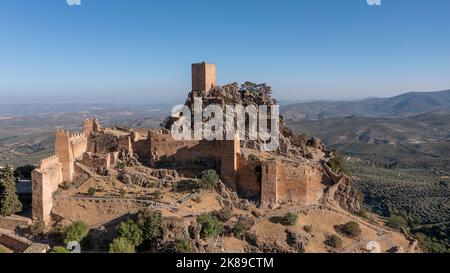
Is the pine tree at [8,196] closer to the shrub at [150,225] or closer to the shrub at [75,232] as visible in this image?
the shrub at [75,232]

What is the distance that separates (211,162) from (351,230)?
1378 cm

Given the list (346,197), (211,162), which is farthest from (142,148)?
(346,197)

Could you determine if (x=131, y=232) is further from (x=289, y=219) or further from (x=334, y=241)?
(x=334, y=241)

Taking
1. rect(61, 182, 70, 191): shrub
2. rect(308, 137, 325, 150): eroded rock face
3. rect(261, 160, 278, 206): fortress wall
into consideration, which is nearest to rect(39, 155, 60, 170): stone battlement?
rect(61, 182, 70, 191): shrub

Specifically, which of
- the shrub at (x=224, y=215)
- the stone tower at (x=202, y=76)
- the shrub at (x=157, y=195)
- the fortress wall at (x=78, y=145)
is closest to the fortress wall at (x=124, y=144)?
the fortress wall at (x=78, y=145)

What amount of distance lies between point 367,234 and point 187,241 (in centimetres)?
1608

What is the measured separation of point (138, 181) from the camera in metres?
36.6

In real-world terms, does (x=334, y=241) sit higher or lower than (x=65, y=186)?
lower

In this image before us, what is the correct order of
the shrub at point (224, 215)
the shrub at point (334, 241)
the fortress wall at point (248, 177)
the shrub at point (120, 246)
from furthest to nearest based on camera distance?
the fortress wall at point (248, 177), the shrub at point (224, 215), the shrub at point (334, 241), the shrub at point (120, 246)

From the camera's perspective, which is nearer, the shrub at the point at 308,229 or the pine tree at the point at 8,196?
the pine tree at the point at 8,196

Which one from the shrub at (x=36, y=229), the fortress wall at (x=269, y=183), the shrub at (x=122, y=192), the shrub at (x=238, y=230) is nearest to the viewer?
the shrub at (x=36, y=229)

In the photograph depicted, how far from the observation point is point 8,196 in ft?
107

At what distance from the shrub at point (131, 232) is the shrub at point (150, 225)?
365mm

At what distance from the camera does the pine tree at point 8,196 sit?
32188mm
